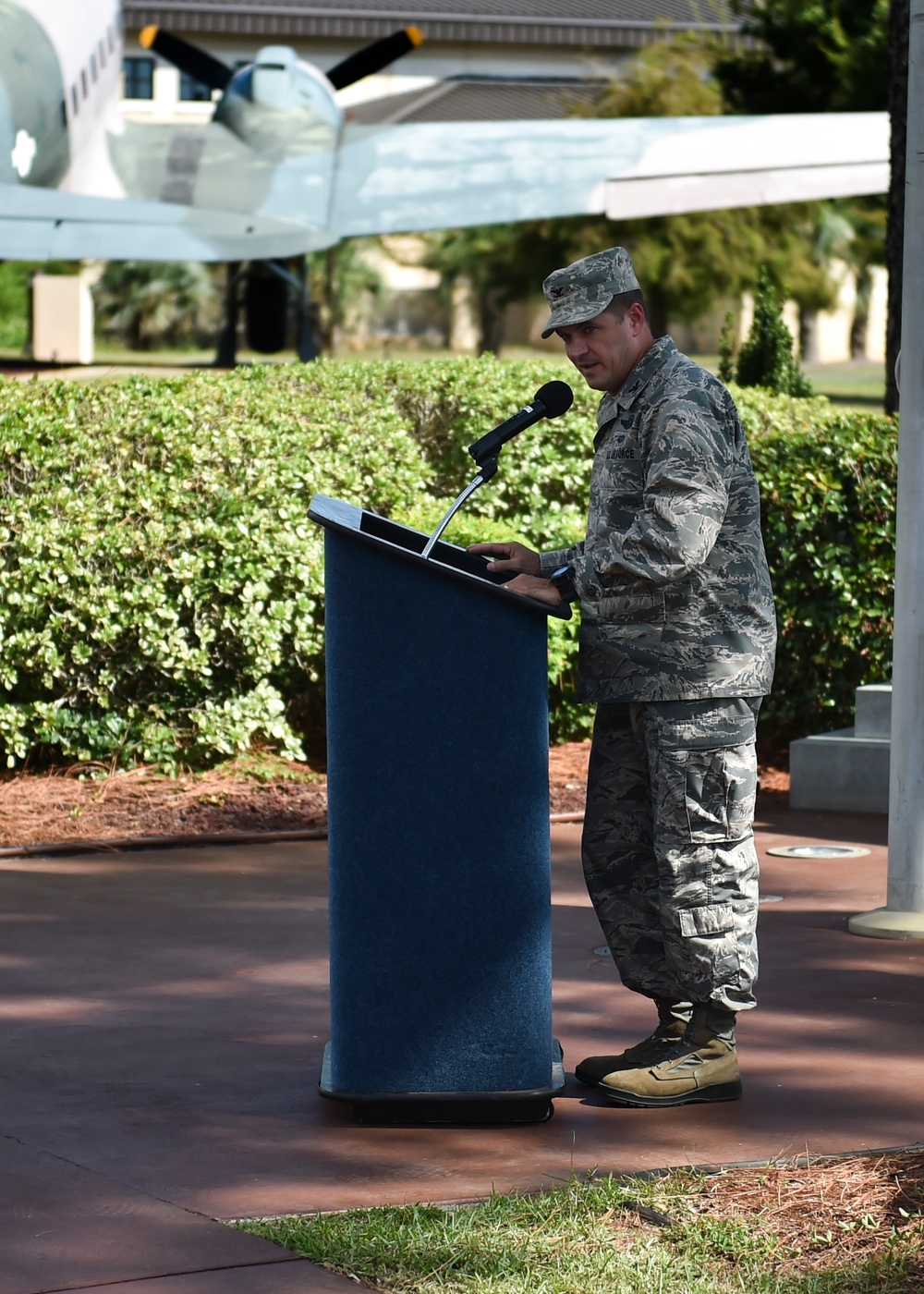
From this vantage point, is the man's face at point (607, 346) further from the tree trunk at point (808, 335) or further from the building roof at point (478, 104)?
the building roof at point (478, 104)

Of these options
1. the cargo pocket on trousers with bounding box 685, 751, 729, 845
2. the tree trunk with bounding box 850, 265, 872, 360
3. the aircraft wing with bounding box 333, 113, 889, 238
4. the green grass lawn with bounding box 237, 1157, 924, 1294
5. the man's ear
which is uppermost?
the tree trunk with bounding box 850, 265, 872, 360

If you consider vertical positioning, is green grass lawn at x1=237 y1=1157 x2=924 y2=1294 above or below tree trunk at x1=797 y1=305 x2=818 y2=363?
below

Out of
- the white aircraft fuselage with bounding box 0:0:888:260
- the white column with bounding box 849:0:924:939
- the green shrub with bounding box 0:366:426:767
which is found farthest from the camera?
the white aircraft fuselage with bounding box 0:0:888:260

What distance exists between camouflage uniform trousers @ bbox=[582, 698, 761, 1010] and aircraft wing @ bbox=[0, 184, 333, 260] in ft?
61.0

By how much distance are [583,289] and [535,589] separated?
749 millimetres

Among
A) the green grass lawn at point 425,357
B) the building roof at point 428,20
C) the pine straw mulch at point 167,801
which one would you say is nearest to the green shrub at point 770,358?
the pine straw mulch at point 167,801

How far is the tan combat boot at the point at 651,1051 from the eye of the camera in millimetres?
4617

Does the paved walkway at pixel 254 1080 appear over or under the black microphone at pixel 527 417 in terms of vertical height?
under

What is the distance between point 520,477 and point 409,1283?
286 inches

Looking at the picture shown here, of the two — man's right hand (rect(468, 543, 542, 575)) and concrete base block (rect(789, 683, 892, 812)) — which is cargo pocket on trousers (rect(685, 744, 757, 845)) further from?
concrete base block (rect(789, 683, 892, 812))

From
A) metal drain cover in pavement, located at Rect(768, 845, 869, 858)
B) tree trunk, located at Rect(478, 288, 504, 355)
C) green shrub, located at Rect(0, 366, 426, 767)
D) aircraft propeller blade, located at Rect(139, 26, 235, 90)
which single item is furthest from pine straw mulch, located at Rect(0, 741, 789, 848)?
tree trunk, located at Rect(478, 288, 504, 355)

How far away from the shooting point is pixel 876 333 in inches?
3189

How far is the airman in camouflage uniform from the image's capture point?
14.4ft

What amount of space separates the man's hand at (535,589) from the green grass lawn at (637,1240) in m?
1.33
